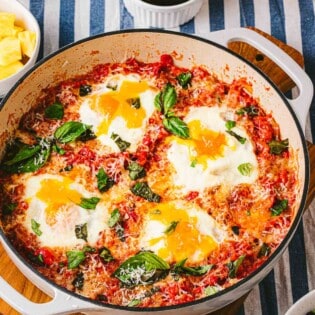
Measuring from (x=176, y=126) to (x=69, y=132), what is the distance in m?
0.44

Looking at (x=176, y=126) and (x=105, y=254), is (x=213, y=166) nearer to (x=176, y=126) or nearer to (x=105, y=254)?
(x=176, y=126)

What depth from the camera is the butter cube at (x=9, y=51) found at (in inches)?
144

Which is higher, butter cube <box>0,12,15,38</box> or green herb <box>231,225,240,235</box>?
butter cube <box>0,12,15,38</box>

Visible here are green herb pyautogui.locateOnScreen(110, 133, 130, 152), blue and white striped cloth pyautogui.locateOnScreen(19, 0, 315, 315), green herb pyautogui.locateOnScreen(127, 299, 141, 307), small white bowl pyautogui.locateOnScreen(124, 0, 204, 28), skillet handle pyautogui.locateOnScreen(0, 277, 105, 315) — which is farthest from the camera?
blue and white striped cloth pyautogui.locateOnScreen(19, 0, 315, 315)

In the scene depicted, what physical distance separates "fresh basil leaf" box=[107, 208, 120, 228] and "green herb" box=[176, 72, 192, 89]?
2.16ft

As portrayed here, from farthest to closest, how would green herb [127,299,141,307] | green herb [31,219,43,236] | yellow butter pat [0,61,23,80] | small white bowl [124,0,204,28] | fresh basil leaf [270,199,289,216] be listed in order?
small white bowl [124,0,204,28] < yellow butter pat [0,61,23,80] < fresh basil leaf [270,199,289,216] < green herb [31,219,43,236] < green herb [127,299,141,307]

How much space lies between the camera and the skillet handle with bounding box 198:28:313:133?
10.4ft

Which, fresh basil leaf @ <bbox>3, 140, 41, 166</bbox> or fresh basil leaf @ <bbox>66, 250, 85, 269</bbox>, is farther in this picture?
fresh basil leaf @ <bbox>3, 140, 41, 166</bbox>

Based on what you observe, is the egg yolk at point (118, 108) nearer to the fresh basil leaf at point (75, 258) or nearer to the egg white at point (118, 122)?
the egg white at point (118, 122)

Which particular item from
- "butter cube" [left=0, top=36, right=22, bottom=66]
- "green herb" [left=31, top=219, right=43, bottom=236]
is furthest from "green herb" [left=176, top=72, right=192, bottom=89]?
"green herb" [left=31, top=219, right=43, bottom=236]

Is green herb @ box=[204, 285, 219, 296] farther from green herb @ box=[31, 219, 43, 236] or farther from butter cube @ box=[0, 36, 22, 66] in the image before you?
butter cube @ box=[0, 36, 22, 66]

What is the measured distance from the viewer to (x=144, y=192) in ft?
10.6

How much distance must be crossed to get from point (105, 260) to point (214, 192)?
0.51 metres

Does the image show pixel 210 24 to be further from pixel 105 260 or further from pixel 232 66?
pixel 105 260
